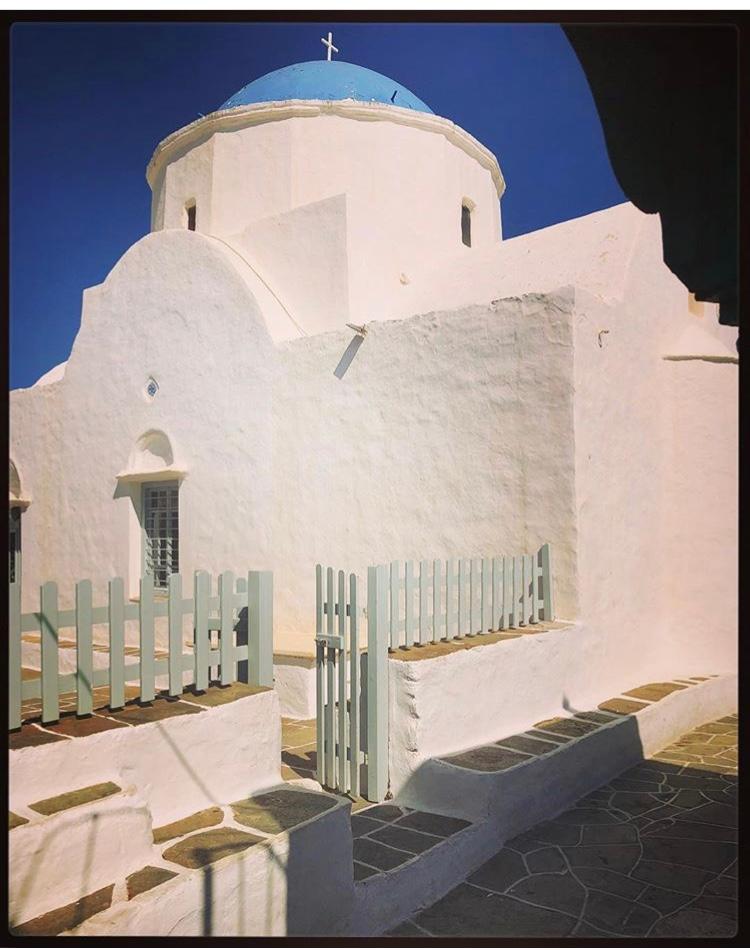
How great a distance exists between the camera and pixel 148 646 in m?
3.42

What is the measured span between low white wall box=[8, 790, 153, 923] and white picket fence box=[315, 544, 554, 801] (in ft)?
6.45

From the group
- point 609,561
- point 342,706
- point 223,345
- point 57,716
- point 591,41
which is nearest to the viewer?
point 591,41

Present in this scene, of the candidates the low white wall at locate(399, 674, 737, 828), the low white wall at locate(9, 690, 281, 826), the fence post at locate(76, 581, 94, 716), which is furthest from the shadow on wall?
the fence post at locate(76, 581, 94, 716)

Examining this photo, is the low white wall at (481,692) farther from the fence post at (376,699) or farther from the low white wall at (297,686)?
the low white wall at (297,686)

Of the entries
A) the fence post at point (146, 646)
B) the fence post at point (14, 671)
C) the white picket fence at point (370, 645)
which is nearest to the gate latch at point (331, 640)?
the white picket fence at point (370, 645)

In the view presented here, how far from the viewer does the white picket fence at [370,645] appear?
464cm

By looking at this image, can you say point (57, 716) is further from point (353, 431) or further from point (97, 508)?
point (97, 508)

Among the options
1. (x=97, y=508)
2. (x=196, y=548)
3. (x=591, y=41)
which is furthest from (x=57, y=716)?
(x=97, y=508)

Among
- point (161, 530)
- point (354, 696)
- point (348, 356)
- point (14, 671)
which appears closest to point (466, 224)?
point (348, 356)

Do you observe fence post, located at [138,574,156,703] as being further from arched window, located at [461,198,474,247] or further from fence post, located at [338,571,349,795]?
arched window, located at [461,198,474,247]

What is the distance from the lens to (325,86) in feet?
35.5

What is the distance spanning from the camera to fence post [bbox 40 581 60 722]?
301 cm

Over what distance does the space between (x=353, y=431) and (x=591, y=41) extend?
5.24m

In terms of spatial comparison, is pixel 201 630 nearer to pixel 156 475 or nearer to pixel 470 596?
pixel 470 596
